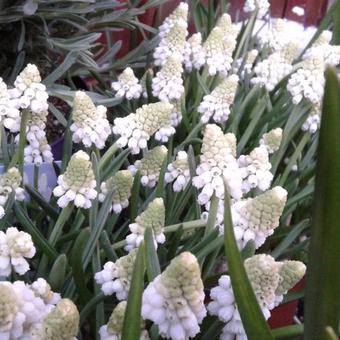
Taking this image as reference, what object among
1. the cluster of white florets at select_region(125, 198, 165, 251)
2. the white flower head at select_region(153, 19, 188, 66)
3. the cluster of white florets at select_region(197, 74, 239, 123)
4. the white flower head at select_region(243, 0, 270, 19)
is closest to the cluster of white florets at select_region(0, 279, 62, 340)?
the cluster of white florets at select_region(125, 198, 165, 251)

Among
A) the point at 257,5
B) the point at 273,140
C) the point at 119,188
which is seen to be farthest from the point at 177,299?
the point at 257,5

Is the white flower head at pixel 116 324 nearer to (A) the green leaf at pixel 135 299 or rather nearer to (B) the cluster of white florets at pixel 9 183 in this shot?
(A) the green leaf at pixel 135 299

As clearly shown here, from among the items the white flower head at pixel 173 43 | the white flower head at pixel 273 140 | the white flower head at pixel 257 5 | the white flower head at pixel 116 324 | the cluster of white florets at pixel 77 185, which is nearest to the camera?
the white flower head at pixel 116 324

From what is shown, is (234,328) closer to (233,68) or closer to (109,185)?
(109,185)

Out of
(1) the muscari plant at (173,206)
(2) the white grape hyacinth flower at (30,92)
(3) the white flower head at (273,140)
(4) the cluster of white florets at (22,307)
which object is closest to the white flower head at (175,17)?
(1) the muscari plant at (173,206)

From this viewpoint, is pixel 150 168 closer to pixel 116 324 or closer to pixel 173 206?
pixel 173 206

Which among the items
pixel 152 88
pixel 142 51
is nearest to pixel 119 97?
pixel 152 88

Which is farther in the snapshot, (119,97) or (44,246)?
(119,97)
